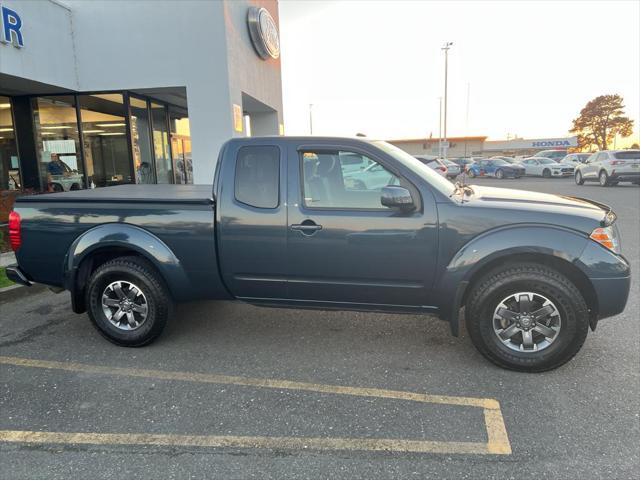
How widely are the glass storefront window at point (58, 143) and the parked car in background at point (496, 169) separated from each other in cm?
2752

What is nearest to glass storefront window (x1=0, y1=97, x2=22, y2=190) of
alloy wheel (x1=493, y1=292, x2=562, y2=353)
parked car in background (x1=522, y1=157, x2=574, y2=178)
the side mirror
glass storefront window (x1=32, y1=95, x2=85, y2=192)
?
glass storefront window (x1=32, y1=95, x2=85, y2=192)

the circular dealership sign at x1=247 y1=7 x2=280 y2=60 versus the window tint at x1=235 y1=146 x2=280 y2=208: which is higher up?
the circular dealership sign at x1=247 y1=7 x2=280 y2=60

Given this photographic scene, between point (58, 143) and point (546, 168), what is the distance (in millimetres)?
28995

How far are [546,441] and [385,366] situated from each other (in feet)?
4.15

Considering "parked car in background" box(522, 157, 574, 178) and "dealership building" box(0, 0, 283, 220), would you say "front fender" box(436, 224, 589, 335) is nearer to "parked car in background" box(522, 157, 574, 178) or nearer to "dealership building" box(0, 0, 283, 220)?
"dealership building" box(0, 0, 283, 220)

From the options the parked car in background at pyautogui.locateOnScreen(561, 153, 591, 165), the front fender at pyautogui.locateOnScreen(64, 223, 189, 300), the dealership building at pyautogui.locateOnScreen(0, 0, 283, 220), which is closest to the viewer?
the front fender at pyautogui.locateOnScreen(64, 223, 189, 300)

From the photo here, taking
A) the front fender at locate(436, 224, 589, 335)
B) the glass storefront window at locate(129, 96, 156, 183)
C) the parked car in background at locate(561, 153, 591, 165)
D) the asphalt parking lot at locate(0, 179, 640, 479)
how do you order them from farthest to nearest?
the parked car in background at locate(561, 153, 591, 165), the glass storefront window at locate(129, 96, 156, 183), the front fender at locate(436, 224, 589, 335), the asphalt parking lot at locate(0, 179, 640, 479)

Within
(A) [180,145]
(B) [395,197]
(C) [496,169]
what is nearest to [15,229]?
(B) [395,197]

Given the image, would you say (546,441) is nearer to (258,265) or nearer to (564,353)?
(564,353)

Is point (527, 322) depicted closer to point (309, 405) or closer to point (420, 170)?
point (420, 170)

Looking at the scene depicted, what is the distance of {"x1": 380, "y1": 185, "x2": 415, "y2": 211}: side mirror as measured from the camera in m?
3.42

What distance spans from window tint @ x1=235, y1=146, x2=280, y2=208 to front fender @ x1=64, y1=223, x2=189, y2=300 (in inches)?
32.4

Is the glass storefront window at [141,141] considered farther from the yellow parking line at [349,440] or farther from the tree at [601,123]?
the tree at [601,123]

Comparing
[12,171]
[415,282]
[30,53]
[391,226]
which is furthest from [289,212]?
[12,171]
